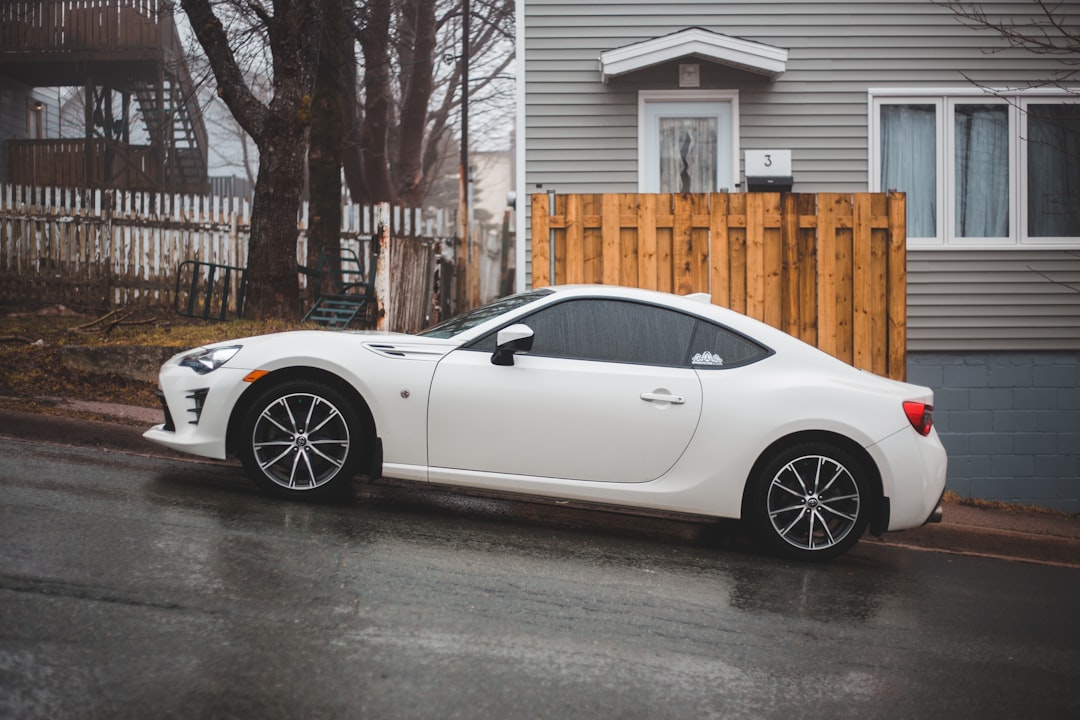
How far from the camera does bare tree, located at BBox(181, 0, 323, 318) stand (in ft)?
43.2

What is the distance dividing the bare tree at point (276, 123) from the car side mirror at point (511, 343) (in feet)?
25.7

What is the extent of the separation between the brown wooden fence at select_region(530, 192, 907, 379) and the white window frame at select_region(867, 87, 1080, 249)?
10.1 ft

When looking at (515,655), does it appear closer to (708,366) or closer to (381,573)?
(381,573)

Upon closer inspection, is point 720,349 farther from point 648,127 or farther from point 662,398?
point 648,127

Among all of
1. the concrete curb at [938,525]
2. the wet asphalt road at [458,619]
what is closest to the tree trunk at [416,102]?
the concrete curb at [938,525]

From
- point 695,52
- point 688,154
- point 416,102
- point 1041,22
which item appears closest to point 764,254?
point 688,154

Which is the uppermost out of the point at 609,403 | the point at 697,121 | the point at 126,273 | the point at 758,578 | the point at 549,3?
the point at 549,3

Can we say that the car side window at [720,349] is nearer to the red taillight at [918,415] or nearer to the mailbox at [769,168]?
the red taillight at [918,415]

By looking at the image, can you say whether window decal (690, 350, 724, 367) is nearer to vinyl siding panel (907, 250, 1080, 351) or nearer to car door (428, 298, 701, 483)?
car door (428, 298, 701, 483)

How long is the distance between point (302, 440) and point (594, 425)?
5.55 feet

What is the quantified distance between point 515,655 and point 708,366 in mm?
2637

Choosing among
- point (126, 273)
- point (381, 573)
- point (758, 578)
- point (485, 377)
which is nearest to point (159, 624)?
point (381, 573)

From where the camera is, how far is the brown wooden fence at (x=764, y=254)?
8992 mm

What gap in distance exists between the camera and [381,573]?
4.94m
